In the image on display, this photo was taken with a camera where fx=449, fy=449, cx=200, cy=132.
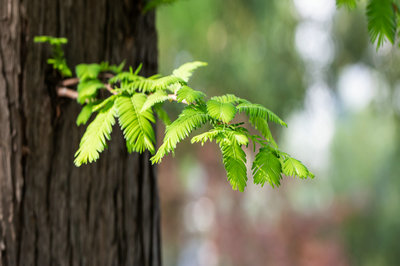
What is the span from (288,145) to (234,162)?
7887 mm

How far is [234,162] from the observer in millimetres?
606

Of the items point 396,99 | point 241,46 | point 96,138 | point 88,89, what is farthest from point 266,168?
point 396,99

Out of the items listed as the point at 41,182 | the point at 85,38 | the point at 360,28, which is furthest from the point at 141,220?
the point at 360,28

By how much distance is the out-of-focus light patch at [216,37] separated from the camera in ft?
15.5

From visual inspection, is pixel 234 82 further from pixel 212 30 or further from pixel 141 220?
pixel 141 220

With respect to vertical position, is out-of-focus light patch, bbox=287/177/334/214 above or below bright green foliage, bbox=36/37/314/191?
below

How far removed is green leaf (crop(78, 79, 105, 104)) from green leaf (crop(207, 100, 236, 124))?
0.93ft

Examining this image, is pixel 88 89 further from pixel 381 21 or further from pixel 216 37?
pixel 216 37

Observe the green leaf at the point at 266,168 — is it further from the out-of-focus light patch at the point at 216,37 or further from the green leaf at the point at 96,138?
the out-of-focus light patch at the point at 216,37

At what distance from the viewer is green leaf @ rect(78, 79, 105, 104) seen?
0.84 meters

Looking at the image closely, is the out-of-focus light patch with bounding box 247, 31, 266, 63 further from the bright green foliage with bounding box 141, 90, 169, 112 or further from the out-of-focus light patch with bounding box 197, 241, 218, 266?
the out-of-focus light patch with bounding box 197, 241, 218, 266

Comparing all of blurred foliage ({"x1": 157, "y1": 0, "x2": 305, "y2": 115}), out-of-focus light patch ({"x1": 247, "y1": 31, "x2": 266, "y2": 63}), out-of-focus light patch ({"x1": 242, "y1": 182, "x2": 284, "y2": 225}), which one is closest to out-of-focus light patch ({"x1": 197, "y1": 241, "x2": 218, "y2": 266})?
out-of-focus light patch ({"x1": 242, "y1": 182, "x2": 284, "y2": 225})

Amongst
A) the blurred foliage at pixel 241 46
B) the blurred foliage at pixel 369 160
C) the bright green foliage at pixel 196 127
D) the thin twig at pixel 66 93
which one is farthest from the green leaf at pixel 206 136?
the blurred foliage at pixel 241 46

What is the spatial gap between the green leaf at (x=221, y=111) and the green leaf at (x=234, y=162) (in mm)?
33
